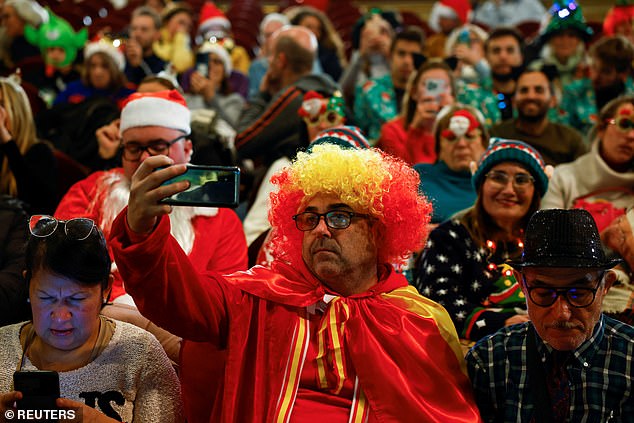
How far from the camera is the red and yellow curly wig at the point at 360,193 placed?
10.4 feet

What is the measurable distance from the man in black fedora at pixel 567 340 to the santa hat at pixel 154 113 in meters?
1.84

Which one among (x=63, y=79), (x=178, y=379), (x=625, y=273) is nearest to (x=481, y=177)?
(x=625, y=273)

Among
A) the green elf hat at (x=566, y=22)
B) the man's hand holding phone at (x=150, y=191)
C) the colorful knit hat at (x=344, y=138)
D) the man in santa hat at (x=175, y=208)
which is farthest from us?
the green elf hat at (x=566, y=22)

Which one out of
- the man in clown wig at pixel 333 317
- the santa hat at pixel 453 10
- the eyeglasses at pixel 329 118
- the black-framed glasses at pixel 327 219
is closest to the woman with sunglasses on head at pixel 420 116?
the eyeglasses at pixel 329 118

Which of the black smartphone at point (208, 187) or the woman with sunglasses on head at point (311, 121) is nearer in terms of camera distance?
the black smartphone at point (208, 187)

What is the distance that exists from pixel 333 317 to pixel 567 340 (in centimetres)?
73

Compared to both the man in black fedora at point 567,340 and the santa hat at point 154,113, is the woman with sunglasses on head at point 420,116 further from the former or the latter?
the man in black fedora at point 567,340

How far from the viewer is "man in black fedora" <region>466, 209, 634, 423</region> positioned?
2.88 m

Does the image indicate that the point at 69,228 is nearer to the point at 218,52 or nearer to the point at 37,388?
the point at 37,388

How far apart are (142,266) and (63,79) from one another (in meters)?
5.64

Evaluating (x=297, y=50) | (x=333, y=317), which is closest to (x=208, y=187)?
(x=333, y=317)

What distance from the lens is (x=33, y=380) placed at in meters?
2.45

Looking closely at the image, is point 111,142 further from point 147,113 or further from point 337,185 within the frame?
point 337,185

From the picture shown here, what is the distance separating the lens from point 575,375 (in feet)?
9.57
